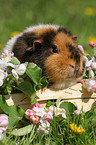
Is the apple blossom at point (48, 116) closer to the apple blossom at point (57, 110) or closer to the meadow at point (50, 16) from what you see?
the apple blossom at point (57, 110)

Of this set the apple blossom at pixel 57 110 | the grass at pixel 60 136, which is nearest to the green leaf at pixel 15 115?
the grass at pixel 60 136

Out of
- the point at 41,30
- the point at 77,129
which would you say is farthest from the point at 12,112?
the point at 41,30

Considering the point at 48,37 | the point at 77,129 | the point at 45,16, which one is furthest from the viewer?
the point at 45,16

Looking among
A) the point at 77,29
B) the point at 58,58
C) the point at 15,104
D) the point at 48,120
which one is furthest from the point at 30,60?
the point at 77,29

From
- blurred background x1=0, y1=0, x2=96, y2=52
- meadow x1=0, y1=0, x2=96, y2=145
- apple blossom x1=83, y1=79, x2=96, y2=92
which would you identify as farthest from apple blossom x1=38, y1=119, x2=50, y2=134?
blurred background x1=0, y1=0, x2=96, y2=52

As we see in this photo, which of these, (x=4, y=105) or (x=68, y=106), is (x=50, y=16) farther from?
(x=4, y=105)

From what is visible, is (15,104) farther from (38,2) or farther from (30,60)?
(38,2)
